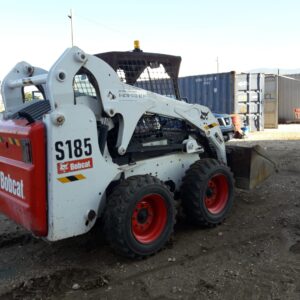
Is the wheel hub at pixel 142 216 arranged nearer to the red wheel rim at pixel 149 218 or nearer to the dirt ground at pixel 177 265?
the red wheel rim at pixel 149 218

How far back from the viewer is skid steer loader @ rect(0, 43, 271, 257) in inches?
139

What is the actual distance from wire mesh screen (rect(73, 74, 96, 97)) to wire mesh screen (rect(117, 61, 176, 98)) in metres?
0.39


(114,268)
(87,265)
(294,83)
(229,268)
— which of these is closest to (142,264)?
(114,268)

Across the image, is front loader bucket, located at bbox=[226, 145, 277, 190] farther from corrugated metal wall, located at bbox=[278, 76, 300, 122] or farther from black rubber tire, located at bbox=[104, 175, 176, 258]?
corrugated metal wall, located at bbox=[278, 76, 300, 122]

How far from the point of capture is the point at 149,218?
14.1 ft

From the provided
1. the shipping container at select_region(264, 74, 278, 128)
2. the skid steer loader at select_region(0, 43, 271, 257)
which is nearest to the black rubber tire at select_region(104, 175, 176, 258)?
the skid steer loader at select_region(0, 43, 271, 257)

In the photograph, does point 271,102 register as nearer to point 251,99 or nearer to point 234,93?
point 251,99

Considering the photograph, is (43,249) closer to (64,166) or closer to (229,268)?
(64,166)

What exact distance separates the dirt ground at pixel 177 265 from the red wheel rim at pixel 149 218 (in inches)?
9.3

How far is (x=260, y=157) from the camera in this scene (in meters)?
5.65

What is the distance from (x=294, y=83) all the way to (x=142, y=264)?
21.4 m

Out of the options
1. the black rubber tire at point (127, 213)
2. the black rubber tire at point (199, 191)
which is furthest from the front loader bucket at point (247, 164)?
the black rubber tire at point (127, 213)

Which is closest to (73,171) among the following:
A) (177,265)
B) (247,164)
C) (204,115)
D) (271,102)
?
(177,265)

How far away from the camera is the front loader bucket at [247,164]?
5539 millimetres
